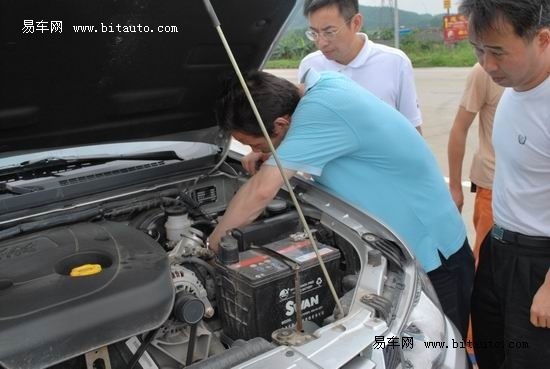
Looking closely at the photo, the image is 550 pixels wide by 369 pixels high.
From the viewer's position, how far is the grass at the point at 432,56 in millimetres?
19594

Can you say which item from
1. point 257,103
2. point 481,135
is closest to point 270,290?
point 257,103

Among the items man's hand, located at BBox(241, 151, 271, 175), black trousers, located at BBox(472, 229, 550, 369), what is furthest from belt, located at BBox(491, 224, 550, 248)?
man's hand, located at BBox(241, 151, 271, 175)

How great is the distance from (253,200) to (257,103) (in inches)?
14.8

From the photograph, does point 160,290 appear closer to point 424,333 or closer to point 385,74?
point 424,333

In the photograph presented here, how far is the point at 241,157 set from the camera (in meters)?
2.56

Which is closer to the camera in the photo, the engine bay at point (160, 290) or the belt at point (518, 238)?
the engine bay at point (160, 290)

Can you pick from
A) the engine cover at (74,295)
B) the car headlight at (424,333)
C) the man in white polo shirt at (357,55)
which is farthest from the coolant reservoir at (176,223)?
the man in white polo shirt at (357,55)

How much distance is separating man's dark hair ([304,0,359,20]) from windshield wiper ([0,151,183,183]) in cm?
117

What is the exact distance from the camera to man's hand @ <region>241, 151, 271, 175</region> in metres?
2.43

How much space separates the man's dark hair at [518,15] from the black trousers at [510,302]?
739 mm

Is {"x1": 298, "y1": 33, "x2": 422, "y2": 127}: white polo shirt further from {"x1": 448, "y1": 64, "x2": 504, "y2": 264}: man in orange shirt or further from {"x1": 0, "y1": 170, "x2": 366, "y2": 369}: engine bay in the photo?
{"x1": 0, "y1": 170, "x2": 366, "y2": 369}: engine bay

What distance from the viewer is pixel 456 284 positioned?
2205 mm

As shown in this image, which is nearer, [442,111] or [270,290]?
[270,290]

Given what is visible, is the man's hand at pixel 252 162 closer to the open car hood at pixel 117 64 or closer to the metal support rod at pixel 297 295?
the open car hood at pixel 117 64
